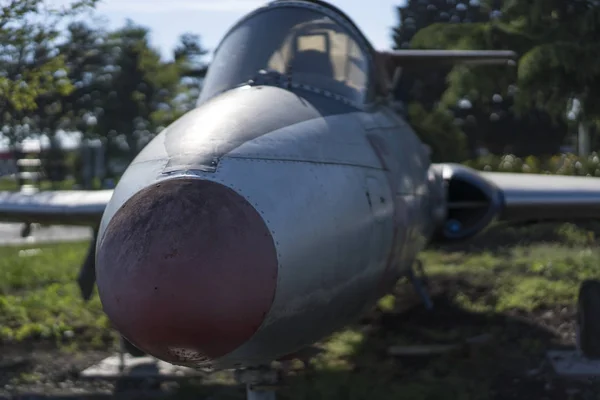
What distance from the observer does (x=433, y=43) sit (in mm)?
19156

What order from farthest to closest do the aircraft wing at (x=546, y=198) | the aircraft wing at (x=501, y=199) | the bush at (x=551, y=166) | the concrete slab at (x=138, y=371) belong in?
1. the bush at (x=551, y=166)
2. the aircraft wing at (x=546, y=198)
3. the aircraft wing at (x=501, y=199)
4. the concrete slab at (x=138, y=371)

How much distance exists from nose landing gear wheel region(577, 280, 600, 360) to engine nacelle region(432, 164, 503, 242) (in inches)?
41.4

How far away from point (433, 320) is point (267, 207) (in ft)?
19.3

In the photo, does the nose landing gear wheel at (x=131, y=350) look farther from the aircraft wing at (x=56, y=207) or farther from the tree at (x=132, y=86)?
the tree at (x=132, y=86)

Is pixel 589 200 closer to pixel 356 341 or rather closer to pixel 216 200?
pixel 356 341

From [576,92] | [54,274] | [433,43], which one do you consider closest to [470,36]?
[433,43]

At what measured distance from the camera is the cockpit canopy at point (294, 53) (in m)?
5.14

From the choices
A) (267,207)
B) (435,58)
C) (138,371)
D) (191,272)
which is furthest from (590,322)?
(191,272)

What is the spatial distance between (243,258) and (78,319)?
6.64 metres

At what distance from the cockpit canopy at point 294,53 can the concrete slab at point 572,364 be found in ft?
9.46

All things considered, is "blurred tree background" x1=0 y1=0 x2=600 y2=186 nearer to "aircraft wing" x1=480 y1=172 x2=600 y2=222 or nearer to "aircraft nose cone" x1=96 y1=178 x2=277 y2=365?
"aircraft wing" x1=480 y1=172 x2=600 y2=222

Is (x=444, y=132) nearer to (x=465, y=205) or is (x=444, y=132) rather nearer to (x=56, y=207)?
(x=465, y=205)

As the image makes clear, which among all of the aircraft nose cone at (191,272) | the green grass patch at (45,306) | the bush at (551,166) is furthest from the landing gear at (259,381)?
the bush at (551,166)

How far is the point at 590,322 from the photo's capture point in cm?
662
